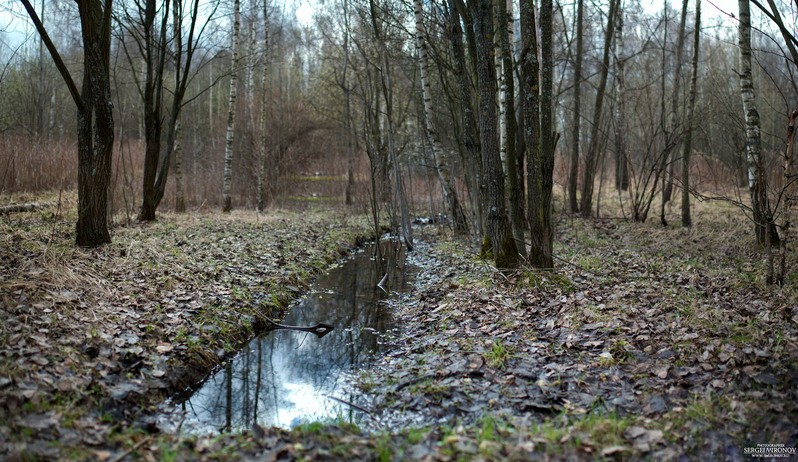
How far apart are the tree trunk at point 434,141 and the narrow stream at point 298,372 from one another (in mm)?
4880

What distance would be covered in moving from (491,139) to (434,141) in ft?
18.4

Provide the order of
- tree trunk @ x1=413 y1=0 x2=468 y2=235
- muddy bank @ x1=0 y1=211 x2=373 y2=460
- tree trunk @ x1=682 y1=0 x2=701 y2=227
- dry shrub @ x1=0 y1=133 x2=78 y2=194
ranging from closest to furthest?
muddy bank @ x1=0 y1=211 x2=373 y2=460
tree trunk @ x1=413 y1=0 x2=468 y2=235
tree trunk @ x1=682 y1=0 x2=701 y2=227
dry shrub @ x1=0 y1=133 x2=78 y2=194

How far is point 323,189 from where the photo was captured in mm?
24844

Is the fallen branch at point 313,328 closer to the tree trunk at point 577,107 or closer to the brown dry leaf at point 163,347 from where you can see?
the brown dry leaf at point 163,347

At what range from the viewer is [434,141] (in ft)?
43.2

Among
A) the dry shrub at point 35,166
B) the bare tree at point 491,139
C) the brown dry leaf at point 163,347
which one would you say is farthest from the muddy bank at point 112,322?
the dry shrub at point 35,166

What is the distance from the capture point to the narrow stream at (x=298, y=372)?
14.7ft

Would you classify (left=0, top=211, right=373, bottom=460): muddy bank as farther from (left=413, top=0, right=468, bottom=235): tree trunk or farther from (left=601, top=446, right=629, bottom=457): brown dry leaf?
(left=413, top=0, right=468, bottom=235): tree trunk

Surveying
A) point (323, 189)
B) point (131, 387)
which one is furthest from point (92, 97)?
point (323, 189)

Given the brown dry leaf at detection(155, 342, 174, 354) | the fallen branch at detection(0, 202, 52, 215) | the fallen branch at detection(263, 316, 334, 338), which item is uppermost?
the fallen branch at detection(0, 202, 52, 215)

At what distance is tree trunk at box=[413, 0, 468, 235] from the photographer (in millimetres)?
11969

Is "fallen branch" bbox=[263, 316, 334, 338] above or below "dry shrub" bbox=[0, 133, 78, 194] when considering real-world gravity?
below

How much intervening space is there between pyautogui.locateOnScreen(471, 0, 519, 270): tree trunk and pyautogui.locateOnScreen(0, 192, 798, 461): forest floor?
482 millimetres

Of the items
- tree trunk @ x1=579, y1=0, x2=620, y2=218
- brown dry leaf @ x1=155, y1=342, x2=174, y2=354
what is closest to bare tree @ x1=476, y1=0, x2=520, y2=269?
brown dry leaf @ x1=155, y1=342, x2=174, y2=354
